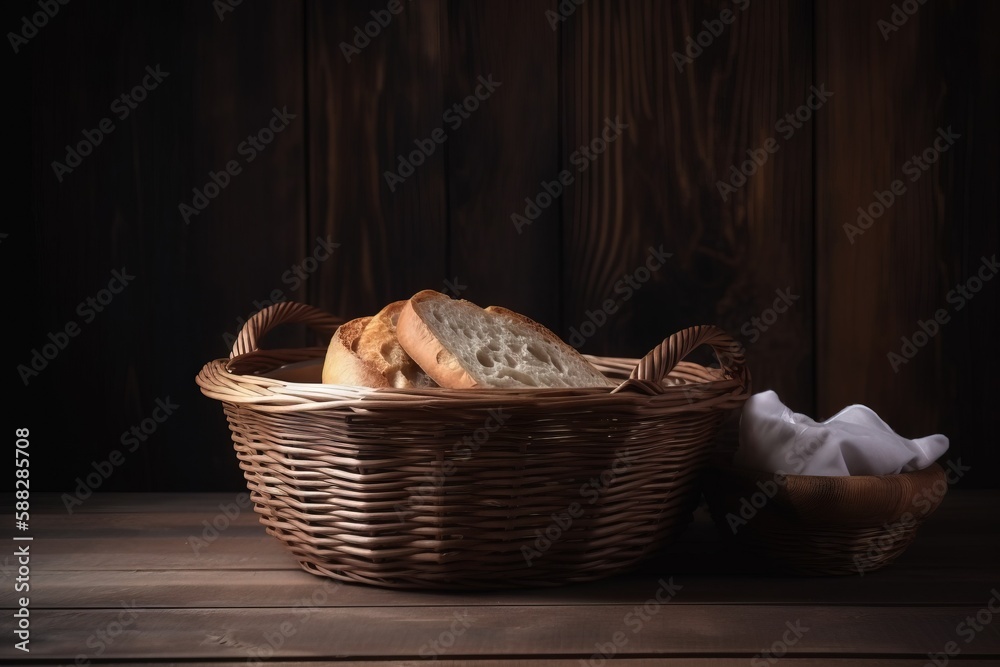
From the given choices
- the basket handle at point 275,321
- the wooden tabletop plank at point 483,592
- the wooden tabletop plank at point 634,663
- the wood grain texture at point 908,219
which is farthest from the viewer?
the wood grain texture at point 908,219

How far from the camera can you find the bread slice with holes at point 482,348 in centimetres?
96

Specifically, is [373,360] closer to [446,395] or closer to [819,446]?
[446,395]

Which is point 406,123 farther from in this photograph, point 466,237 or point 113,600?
point 113,600

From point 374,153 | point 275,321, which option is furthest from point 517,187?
point 275,321

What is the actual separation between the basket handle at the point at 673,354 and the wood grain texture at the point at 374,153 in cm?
55

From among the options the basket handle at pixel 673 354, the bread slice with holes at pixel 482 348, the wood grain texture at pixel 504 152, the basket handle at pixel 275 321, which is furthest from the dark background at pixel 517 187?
the basket handle at pixel 673 354

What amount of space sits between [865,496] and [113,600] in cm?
76

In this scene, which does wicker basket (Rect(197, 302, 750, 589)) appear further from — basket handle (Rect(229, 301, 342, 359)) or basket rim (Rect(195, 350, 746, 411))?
basket handle (Rect(229, 301, 342, 359))

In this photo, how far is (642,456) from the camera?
2.99ft

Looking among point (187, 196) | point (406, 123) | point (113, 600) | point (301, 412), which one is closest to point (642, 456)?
point (301, 412)

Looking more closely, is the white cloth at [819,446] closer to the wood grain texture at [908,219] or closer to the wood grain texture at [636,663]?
the wood grain texture at [636,663]

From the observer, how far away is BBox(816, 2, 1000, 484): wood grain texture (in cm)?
142

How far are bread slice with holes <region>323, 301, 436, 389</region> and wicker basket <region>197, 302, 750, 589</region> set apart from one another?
114 millimetres

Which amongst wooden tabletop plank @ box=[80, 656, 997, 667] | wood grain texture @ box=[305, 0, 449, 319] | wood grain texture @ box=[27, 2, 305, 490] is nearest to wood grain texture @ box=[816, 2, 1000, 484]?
wood grain texture @ box=[305, 0, 449, 319]
